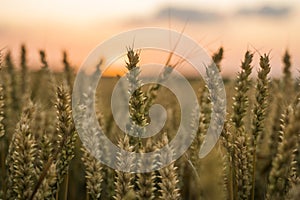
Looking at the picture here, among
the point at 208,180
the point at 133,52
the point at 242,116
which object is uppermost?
the point at 133,52

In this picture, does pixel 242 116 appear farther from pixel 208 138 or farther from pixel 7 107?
pixel 7 107

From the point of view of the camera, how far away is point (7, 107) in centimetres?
382

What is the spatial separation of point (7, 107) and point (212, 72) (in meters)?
2.09

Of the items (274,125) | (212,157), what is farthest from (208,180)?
(274,125)

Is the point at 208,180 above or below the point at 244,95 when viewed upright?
below

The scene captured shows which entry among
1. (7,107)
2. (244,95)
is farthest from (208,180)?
(7,107)

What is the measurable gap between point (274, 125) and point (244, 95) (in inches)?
47.7

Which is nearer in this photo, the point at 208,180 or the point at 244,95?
the point at 208,180

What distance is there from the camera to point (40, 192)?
187 centimetres

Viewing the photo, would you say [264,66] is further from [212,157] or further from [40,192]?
[40,192]

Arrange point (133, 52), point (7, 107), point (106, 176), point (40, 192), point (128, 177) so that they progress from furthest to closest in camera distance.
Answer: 1. point (7, 107)
2. point (106, 176)
3. point (133, 52)
4. point (40, 192)
5. point (128, 177)

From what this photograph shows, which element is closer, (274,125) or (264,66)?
(264,66)

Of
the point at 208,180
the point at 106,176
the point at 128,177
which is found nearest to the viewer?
the point at 208,180

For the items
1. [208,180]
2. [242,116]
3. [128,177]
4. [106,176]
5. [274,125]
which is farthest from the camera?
[274,125]
